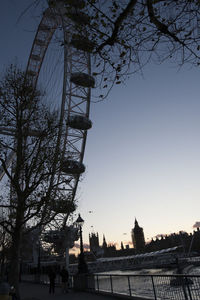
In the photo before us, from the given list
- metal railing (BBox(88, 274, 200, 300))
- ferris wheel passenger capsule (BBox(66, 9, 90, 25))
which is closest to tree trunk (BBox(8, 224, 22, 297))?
metal railing (BBox(88, 274, 200, 300))

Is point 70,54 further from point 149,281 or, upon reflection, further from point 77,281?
point 149,281

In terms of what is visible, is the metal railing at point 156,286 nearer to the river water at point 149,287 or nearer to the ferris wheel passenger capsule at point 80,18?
the river water at point 149,287

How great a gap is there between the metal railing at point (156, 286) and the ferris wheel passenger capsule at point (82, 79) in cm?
2185

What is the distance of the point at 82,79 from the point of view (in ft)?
98.6

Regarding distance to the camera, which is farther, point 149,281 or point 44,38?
point 44,38

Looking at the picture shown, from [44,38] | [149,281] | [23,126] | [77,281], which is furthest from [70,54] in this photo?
[149,281]

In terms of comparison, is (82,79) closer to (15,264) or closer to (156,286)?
(15,264)

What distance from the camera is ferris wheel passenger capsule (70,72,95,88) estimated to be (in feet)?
98.5

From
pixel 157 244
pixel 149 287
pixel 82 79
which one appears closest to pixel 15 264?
pixel 149 287

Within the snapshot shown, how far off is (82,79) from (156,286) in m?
24.4

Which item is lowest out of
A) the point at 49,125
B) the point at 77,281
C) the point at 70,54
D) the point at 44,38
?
the point at 77,281

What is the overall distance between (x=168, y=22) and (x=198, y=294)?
24.3ft

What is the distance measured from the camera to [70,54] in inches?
1267

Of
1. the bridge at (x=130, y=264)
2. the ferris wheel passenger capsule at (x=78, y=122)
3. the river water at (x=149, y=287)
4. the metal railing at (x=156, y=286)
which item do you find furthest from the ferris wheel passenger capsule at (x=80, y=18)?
the bridge at (x=130, y=264)
